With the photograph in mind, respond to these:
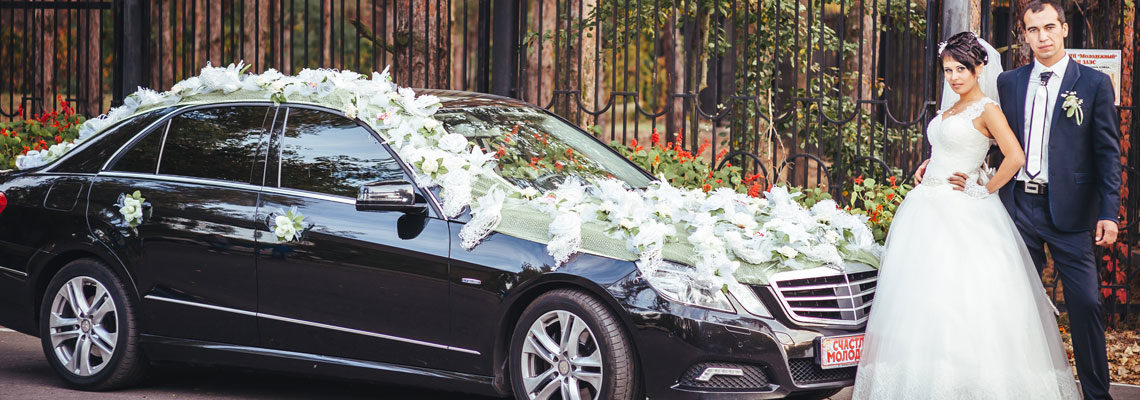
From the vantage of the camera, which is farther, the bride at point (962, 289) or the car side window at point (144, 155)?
the car side window at point (144, 155)

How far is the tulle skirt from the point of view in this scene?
18.0 feet

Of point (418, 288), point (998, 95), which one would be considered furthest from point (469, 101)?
point (998, 95)

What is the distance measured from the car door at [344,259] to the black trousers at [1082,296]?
2.63m

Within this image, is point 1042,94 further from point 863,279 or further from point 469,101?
point 469,101

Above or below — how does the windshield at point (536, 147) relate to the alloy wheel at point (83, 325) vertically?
above

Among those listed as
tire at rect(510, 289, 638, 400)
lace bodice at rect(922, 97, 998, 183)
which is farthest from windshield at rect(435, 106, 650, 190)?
lace bodice at rect(922, 97, 998, 183)

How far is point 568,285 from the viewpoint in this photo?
543 cm

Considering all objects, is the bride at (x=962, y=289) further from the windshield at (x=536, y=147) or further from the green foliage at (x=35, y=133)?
the green foliage at (x=35, y=133)

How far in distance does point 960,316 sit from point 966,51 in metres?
1.22

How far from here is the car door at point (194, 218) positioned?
20.3ft

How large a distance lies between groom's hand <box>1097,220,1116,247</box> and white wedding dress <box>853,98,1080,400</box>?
0.31m

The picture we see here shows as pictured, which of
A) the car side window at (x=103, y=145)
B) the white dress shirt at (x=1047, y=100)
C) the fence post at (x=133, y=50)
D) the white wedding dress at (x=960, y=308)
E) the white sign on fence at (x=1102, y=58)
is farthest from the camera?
the fence post at (x=133, y=50)

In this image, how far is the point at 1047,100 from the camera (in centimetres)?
592

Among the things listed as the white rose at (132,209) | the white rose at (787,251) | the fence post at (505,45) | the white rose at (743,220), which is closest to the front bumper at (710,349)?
the white rose at (787,251)
